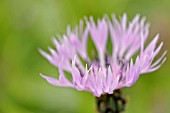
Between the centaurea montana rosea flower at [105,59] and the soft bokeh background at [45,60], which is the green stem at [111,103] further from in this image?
the soft bokeh background at [45,60]

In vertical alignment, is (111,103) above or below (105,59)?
below

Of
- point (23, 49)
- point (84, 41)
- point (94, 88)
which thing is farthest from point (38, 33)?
point (94, 88)

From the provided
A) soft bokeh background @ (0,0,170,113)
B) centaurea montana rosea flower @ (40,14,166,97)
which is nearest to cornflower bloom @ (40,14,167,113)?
centaurea montana rosea flower @ (40,14,166,97)

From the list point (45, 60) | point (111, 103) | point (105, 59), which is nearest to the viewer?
point (111, 103)

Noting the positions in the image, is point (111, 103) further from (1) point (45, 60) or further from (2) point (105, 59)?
(1) point (45, 60)

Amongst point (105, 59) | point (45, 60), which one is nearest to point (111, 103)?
point (105, 59)

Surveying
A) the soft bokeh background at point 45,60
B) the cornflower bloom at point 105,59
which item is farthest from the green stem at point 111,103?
the soft bokeh background at point 45,60

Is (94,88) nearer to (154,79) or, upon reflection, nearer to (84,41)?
(84,41)
